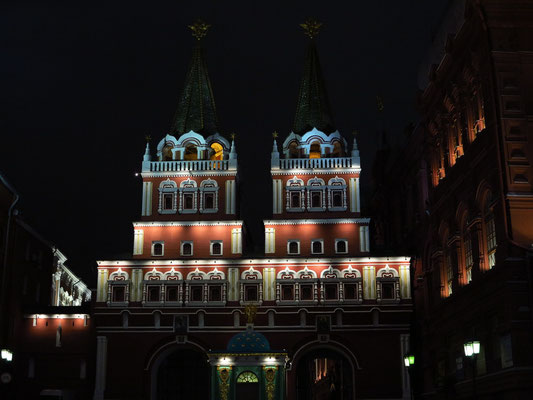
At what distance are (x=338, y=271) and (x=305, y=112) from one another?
562 inches

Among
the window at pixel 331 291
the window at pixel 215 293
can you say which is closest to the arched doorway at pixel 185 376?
the window at pixel 215 293

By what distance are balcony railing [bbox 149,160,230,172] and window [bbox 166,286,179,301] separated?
916 cm

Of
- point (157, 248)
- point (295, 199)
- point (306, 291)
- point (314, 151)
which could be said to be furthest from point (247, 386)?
point (314, 151)

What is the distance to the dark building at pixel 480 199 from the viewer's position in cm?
3192

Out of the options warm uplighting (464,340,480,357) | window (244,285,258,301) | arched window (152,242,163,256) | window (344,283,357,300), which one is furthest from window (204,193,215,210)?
warm uplighting (464,340,480,357)

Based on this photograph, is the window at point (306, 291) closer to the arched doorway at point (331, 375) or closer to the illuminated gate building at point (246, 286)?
the illuminated gate building at point (246, 286)

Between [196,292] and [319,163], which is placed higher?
[319,163]

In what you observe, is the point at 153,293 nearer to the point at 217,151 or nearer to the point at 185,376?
the point at 185,376

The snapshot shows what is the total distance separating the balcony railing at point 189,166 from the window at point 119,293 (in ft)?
30.9

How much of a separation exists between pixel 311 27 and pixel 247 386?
33.9 metres

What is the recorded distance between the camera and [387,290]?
5516 cm

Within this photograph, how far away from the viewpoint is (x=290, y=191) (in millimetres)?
58562

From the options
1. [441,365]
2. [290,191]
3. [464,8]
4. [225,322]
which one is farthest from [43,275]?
[464,8]

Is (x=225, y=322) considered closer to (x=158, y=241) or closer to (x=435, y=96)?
(x=158, y=241)
